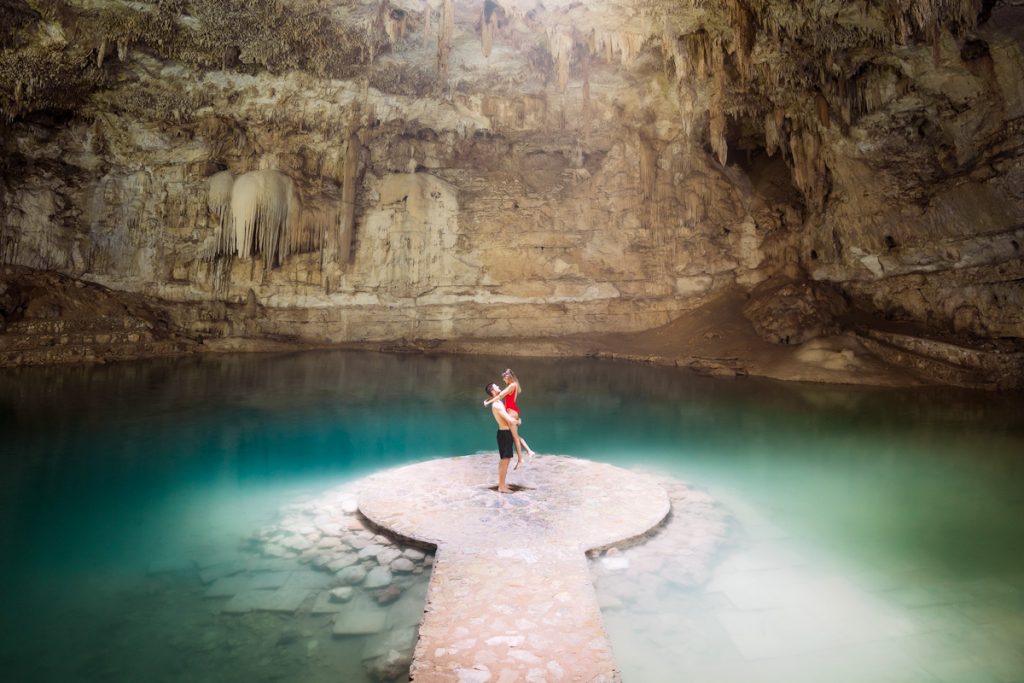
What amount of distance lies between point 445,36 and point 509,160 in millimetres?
6235

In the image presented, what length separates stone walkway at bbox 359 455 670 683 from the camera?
2.85m

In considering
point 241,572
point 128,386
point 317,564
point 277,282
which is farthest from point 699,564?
point 277,282

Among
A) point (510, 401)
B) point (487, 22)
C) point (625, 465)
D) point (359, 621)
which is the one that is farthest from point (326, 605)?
point (487, 22)

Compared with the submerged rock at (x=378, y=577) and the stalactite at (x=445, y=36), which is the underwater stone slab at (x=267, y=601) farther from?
the stalactite at (x=445, y=36)

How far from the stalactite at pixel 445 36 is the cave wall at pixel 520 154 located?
72mm

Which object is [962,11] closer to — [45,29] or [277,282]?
[45,29]

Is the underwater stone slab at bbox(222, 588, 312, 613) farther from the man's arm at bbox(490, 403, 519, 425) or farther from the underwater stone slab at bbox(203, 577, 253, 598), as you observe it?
the man's arm at bbox(490, 403, 519, 425)

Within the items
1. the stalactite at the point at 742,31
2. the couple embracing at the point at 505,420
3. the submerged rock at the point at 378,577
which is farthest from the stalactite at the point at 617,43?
the submerged rock at the point at 378,577

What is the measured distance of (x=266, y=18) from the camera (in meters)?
12.4

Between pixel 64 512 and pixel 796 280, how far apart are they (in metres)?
17.9

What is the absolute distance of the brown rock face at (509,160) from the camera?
11781 millimetres

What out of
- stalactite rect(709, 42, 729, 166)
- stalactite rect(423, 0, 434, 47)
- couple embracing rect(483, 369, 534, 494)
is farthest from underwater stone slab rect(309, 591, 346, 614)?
stalactite rect(423, 0, 434, 47)

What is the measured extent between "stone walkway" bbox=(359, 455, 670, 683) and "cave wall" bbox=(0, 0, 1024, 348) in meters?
9.62

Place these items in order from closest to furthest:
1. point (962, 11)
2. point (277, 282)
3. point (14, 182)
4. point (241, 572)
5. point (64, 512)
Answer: point (241, 572)
point (64, 512)
point (962, 11)
point (14, 182)
point (277, 282)
